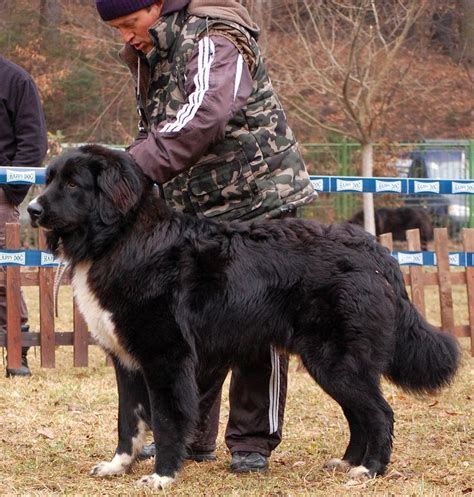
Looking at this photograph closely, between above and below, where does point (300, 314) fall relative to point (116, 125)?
below

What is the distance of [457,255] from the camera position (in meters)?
8.49

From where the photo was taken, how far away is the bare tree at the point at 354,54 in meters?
13.2

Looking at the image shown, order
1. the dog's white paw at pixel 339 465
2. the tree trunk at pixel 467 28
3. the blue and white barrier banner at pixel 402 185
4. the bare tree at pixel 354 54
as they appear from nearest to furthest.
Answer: the dog's white paw at pixel 339 465 → the blue and white barrier banner at pixel 402 185 → the bare tree at pixel 354 54 → the tree trunk at pixel 467 28

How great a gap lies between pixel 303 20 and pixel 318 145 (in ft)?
9.48

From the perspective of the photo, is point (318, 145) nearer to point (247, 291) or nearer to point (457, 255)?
point (457, 255)

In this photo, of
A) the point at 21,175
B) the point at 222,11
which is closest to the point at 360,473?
the point at 222,11

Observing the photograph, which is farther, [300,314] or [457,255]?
[457,255]

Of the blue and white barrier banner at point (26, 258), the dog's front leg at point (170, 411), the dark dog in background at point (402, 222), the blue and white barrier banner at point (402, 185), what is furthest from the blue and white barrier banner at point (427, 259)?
the dark dog in background at point (402, 222)

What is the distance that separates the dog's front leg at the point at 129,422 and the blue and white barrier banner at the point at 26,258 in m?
3.04

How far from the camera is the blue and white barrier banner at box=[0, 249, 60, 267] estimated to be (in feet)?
23.4

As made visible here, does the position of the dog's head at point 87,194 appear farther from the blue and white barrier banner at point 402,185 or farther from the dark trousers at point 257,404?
the blue and white barrier banner at point 402,185

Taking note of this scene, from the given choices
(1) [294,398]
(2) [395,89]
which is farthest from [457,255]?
(2) [395,89]

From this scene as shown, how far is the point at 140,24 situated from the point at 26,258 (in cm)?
339

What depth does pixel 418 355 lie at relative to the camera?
4.28 m
